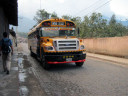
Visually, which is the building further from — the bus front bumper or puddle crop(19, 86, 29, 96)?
puddle crop(19, 86, 29, 96)

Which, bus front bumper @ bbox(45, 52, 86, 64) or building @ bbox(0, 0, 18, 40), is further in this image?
building @ bbox(0, 0, 18, 40)

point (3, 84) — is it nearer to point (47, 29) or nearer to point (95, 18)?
point (47, 29)

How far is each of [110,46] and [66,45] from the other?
814cm

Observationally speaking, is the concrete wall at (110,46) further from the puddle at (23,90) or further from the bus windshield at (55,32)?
the puddle at (23,90)

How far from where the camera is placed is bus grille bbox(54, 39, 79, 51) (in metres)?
8.44

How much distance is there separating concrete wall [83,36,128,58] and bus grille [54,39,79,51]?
6405mm

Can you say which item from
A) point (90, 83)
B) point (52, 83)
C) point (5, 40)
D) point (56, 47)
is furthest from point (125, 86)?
point (5, 40)

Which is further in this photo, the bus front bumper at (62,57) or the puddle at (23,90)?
the bus front bumper at (62,57)

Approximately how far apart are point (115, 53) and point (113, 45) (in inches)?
31.4

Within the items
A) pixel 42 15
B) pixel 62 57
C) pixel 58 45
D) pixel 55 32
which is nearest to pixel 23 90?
pixel 62 57

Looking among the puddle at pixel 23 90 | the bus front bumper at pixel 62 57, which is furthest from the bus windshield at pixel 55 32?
the puddle at pixel 23 90

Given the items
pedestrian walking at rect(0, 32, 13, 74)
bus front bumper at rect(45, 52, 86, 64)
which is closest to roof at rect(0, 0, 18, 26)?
pedestrian walking at rect(0, 32, 13, 74)

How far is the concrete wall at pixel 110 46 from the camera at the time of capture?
1347cm

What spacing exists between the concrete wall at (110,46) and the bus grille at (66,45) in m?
6.40
